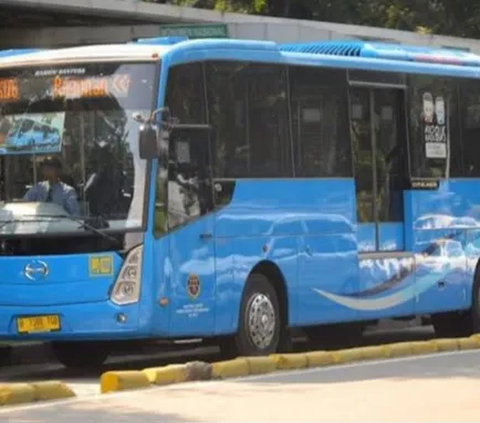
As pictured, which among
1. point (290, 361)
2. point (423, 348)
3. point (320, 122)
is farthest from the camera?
point (320, 122)

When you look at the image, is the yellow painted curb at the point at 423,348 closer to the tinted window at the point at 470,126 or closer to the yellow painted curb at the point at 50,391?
the tinted window at the point at 470,126

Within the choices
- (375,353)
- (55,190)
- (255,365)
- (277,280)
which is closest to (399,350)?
(375,353)

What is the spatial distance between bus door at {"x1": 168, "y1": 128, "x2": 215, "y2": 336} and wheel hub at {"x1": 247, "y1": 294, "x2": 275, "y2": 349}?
2.49 feet

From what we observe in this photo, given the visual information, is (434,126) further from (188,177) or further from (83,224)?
(83,224)

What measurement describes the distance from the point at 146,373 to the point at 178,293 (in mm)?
1827

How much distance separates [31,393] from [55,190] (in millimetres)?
3281

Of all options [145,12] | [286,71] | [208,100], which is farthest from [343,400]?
[145,12]

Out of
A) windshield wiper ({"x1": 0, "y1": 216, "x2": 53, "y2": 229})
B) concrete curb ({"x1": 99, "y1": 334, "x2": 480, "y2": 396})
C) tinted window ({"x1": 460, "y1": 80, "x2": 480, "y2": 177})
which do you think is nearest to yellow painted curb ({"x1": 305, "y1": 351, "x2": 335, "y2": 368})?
concrete curb ({"x1": 99, "y1": 334, "x2": 480, "y2": 396})

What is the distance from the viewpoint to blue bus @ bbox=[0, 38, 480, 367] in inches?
648

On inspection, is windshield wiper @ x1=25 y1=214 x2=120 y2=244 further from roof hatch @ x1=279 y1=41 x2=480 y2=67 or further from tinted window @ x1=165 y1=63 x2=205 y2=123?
roof hatch @ x1=279 y1=41 x2=480 y2=67

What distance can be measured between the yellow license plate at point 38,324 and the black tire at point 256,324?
2206mm

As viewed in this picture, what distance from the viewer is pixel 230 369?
623 inches

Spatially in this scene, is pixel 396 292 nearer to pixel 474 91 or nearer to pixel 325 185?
pixel 325 185

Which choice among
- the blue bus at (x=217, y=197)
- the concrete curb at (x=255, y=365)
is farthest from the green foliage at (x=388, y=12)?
the concrete curb at (x=255, y=365)
